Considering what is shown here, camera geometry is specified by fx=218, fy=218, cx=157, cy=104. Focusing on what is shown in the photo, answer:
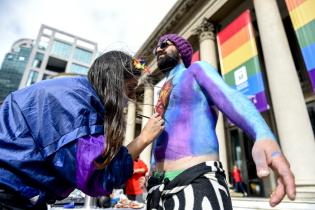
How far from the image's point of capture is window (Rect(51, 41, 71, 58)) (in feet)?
168

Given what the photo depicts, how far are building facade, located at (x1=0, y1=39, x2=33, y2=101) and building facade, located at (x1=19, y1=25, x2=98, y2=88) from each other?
2154 centimetres

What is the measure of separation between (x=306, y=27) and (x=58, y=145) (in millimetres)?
8088

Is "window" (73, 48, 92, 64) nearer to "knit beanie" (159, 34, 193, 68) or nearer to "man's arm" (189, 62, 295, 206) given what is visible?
"knit beanie" (159, 34, 193, 68)

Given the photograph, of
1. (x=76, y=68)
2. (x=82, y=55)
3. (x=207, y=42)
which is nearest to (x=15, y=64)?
(x=82, y=55)

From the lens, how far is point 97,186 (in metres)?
1.09

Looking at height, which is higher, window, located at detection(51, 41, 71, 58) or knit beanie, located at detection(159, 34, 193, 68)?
window, located at detection(51, 41, 71, 58)

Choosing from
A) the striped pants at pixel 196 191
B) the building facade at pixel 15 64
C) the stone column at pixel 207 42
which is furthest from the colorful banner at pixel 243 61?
the building facade at pixel 15 64

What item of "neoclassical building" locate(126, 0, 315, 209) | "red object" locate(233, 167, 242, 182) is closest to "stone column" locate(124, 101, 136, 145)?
"neoclassical building" locate(126, 0, 315, 209)

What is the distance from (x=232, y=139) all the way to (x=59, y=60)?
48516mm

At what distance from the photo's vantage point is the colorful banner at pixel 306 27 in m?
6.47

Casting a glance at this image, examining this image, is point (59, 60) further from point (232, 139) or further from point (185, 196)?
point (185, 196)

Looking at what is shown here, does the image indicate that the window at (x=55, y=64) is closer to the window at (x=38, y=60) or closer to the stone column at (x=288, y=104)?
the window at (x=38, y=60)

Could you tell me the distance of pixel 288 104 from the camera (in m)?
6.71

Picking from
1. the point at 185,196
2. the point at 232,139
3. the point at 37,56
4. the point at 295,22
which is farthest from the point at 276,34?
the point at 37,56
